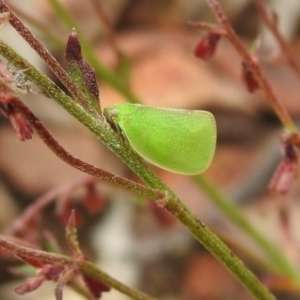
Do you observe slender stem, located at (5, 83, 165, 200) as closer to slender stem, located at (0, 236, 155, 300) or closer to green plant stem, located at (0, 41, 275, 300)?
green plant stem, located at (0, 41, 275, 300)

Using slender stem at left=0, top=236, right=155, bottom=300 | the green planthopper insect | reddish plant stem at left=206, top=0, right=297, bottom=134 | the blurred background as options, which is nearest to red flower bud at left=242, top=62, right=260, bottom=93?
reddish plant stem at left=206, top=0, right=297, bottom=134

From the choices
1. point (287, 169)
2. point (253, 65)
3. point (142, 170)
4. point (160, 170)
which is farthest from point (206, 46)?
point (160, 170)

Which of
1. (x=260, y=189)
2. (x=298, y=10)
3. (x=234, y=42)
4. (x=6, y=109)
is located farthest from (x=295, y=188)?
(x=6, y=109)

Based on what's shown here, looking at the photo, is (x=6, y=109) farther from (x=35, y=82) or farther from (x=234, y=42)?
(x=234, y=42)

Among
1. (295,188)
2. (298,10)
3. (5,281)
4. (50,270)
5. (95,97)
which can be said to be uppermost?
(95,97)

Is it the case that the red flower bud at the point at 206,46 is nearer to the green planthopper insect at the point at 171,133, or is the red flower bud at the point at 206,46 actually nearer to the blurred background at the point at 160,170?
the green planthopper insect at the point at 171,133
